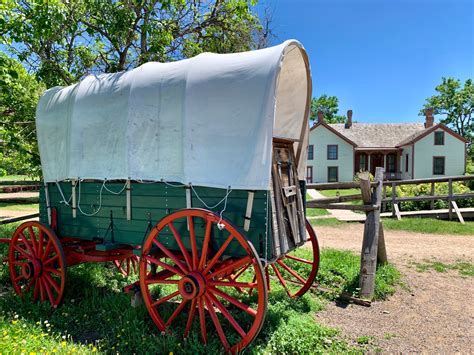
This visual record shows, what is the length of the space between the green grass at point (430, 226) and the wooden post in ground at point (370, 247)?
20.8 feet

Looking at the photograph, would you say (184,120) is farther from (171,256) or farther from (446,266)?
(446,266)

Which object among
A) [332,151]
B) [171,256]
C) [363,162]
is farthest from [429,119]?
[171,256]

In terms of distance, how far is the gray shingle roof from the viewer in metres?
30.7

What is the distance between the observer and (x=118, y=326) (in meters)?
4.28

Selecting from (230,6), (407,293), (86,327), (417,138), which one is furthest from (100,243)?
(417,138)

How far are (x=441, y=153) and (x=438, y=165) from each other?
1.00 meters

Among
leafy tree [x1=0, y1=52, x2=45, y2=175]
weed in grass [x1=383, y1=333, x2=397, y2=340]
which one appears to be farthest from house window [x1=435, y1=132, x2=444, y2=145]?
leafy tree [x1=0, y1=52, x2=45, y2=175]

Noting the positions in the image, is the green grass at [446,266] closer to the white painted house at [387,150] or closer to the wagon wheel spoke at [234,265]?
the wagon wheel spoke at [234,265]

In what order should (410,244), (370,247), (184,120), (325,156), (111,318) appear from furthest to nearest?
(325,156)
(410,244)
(370,247)
(111,318)
(184,120)

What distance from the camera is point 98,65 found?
857 cm

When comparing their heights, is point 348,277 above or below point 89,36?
below

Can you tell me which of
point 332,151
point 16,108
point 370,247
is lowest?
point 370,247

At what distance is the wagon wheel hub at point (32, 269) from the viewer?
5051 millimetres

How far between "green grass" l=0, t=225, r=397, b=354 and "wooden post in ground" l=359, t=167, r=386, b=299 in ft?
0.90
